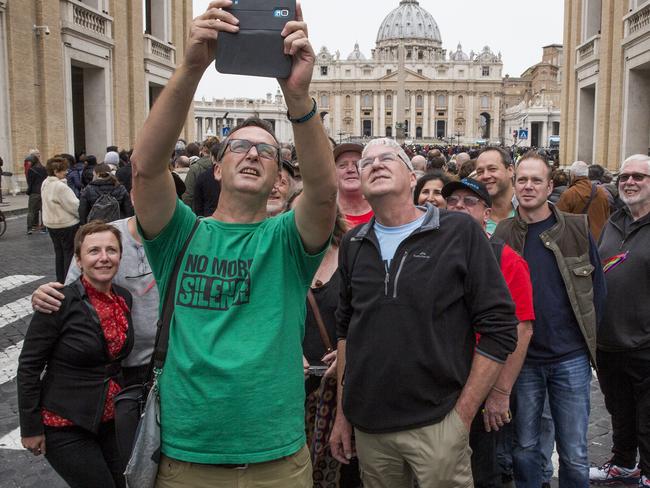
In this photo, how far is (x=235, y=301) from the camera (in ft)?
7.38

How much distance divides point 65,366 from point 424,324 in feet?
5.72

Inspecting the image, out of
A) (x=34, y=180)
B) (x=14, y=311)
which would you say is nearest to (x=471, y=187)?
(x=14, y=311)

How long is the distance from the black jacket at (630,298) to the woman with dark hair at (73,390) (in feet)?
9.81

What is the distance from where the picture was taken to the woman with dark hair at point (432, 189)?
443 cm

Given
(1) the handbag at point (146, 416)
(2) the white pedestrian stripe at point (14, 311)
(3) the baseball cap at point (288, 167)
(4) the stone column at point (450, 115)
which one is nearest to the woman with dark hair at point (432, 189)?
(3) the baseball cap at point (288, 167)

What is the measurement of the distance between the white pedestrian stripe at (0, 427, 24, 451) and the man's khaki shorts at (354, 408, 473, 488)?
2960 mm

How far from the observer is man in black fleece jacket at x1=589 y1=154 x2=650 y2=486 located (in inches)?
166

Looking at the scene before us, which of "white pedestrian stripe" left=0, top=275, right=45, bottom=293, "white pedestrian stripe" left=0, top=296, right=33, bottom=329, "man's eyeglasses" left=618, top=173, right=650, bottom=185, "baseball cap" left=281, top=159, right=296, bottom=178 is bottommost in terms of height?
"white pedestrian stripe" left=0, top=296, right=33, bottom=329

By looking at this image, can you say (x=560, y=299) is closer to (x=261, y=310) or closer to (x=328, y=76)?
(x=261, y=310)

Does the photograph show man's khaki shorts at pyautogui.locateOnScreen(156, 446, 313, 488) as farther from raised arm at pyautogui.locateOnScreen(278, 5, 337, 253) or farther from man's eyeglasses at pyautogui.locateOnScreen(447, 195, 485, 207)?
man's eyeglasses at pyautogui.locateOnScreen(447, 195, 485, 207)

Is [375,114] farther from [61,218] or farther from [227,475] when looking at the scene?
[227,475]

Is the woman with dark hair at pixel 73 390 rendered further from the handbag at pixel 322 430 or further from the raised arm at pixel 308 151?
the raised arm at pixel 308 151

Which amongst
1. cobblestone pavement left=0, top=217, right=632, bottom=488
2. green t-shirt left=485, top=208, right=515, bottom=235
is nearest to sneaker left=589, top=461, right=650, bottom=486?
cobblestone pavement left=0, top=217, right=632, bottom=488

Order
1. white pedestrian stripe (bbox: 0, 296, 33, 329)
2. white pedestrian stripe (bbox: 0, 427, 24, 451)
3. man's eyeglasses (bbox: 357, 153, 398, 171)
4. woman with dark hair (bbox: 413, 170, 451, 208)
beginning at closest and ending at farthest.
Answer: man's eyeglasses (bbox: 357, 153, 398, 171)
woman with dark hair (bbox: 413, 170, 451, 208)
white pedestrian stripe (bbox: 0, 427, 24, 451)
white pedestrian stripe (bbox: 0, 296, 33, 329)
